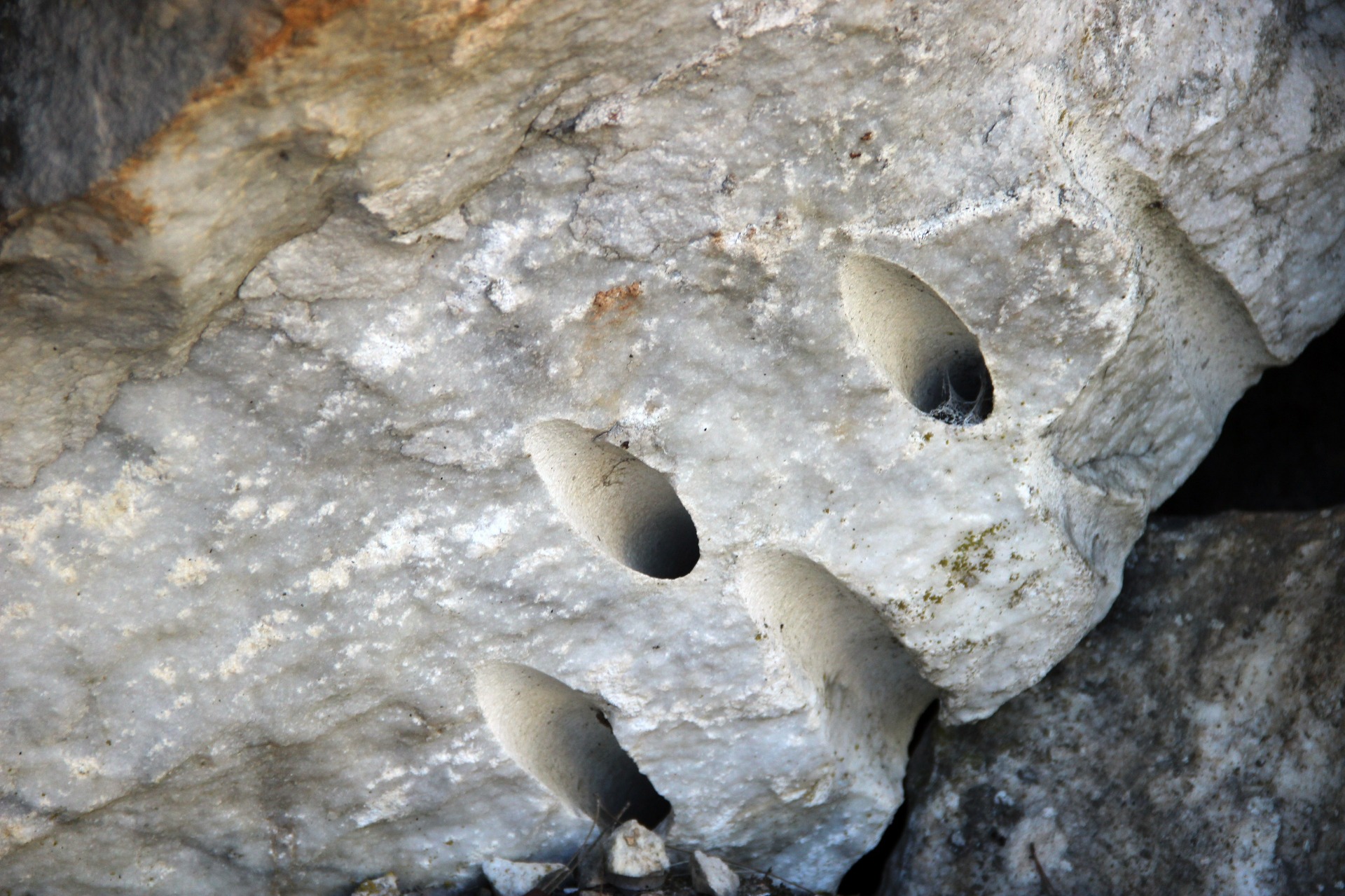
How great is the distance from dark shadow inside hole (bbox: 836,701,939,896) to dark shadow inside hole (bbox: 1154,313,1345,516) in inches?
23.9

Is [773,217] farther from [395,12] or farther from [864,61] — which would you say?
[395,12]

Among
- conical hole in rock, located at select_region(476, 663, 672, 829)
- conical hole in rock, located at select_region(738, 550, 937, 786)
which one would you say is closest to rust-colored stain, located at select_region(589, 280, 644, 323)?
conical hole in rock, located at select_region(738, 550, 937, 786)

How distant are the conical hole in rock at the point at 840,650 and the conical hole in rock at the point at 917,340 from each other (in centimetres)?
29

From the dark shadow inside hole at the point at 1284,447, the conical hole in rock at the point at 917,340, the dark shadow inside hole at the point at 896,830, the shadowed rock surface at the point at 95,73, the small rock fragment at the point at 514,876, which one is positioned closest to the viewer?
the shadowed rock surface at the point at 95,73

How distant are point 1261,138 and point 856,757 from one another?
3.35 ft

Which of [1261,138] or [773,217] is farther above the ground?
[1261,138]

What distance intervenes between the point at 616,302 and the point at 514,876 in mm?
800

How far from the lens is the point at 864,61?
4.06 feet

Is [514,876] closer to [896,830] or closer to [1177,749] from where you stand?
[896,830]

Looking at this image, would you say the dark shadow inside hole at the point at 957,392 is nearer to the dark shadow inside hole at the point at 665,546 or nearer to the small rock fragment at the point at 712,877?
the dark shadow inside hole at the point at 665,546

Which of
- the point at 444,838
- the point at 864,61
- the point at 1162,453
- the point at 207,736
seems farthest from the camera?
the point at 1162,453

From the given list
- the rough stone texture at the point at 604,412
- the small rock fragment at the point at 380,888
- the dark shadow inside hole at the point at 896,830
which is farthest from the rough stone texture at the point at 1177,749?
→ the small rock fragment at the point at 380,888

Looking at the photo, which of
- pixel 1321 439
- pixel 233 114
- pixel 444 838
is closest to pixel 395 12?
pixel 233 114

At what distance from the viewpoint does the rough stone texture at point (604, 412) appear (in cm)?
123
